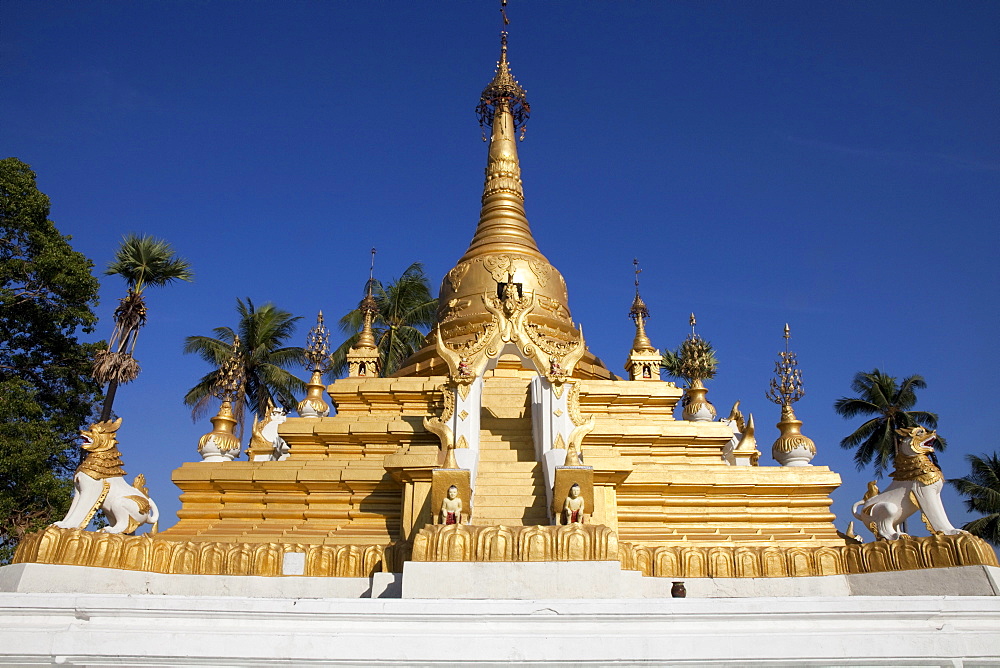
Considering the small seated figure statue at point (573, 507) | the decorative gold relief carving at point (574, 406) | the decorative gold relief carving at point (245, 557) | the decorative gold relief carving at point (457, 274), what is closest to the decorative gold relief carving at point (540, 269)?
the decorative gold relief carving at point (457, 274)

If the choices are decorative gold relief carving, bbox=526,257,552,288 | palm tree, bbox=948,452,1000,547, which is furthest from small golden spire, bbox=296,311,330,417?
palm tree, bbox=948,452,1000,547

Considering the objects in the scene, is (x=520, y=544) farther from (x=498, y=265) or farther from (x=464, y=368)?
(x=498, y=265)

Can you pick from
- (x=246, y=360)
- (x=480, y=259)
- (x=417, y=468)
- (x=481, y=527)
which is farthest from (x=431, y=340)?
(x=246, y=360)

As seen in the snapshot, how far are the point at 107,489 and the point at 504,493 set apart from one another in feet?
20.3

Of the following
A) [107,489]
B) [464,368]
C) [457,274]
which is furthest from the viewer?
[457,274]

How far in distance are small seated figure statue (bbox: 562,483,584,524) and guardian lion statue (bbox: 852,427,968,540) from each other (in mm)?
4660

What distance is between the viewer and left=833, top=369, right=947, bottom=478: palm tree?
34906 millimetres

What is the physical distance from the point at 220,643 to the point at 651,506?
336 inches

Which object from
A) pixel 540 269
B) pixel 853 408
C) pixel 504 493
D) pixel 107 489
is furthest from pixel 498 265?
pixel 853 408

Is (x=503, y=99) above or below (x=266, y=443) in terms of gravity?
above

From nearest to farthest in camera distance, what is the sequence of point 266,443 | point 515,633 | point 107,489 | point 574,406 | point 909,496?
point 515,633, point 909,496, point 107,489, point 574,406, point 266,443

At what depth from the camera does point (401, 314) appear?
34.0m

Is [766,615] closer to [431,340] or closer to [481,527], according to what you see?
[481,527]

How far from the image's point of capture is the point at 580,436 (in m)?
11.4
